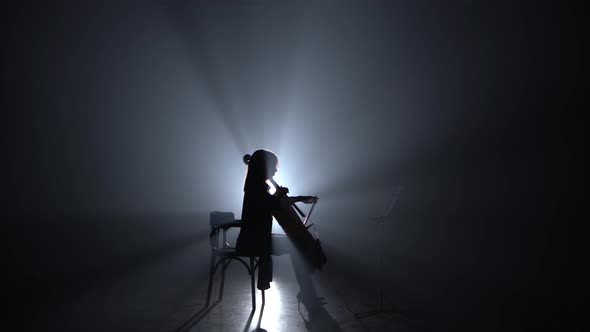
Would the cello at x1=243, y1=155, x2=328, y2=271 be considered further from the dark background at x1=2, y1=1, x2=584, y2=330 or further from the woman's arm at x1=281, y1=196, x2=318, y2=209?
the dark background at x1=2, y1=1, x2=584, y2=330

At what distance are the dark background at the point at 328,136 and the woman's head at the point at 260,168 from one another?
1.47 meters

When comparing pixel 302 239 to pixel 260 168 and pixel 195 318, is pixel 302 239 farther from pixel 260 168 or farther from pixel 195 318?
pixel 195 318

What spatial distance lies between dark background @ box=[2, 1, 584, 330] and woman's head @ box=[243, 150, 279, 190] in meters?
1.47

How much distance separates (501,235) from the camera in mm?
2836

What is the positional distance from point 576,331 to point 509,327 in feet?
0.96

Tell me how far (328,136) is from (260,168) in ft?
11.5

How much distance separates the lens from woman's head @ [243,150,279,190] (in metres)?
2.03

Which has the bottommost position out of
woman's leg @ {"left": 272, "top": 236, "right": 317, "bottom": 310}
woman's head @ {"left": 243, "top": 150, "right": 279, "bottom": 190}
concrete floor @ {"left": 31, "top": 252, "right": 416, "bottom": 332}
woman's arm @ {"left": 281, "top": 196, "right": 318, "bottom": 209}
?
concrete floor @ {"left": 31, "top": 252, "right": 416, "bottom": 332}

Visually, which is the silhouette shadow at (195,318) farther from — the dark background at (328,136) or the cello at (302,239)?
the dark background at (328,136)

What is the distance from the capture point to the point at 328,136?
5.38 meters

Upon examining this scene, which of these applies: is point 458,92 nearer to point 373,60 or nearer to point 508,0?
point 508,0

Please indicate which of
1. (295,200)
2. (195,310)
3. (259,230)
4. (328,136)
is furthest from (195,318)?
(328,136)

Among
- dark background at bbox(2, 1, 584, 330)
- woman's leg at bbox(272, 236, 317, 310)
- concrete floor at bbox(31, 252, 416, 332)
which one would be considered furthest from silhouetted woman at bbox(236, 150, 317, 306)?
dark background at bbox(2, 1, 584, 330)

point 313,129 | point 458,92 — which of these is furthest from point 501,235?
point 313,129
